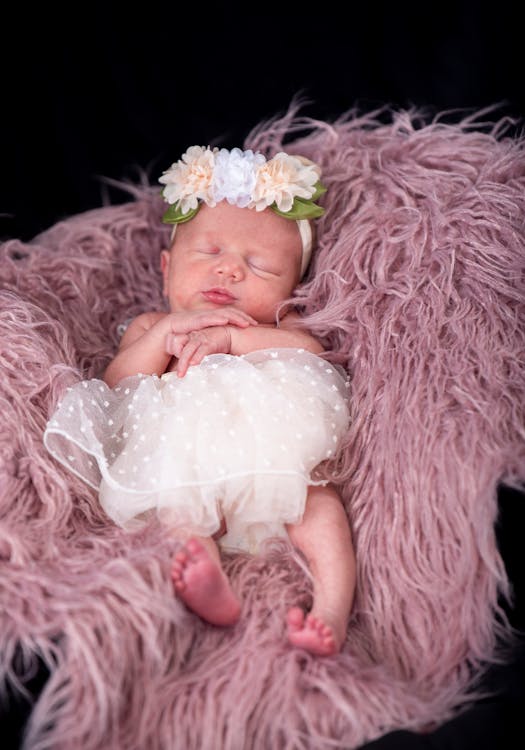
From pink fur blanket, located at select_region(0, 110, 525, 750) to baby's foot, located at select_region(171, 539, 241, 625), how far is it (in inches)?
0.8

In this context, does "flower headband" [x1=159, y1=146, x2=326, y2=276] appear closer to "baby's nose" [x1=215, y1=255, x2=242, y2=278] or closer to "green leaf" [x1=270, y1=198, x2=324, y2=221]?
"green leaf" [x1=270, y1=198, x2=324, y2=221]

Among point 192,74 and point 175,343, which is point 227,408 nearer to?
point 175,343

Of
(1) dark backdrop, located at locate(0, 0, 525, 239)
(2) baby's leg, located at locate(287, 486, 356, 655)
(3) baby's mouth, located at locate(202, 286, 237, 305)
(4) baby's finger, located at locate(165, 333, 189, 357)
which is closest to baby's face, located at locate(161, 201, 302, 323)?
(3) baby's mouth, located at locate(202, 286, 237, 305)

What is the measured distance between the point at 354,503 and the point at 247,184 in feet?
1.93

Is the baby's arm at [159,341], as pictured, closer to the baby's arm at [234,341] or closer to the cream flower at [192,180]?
the baby's arm at [234,341]

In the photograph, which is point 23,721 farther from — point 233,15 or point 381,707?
point 233,15

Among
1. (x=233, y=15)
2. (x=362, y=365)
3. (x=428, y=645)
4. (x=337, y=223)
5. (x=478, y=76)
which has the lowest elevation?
(x=428, y=645)

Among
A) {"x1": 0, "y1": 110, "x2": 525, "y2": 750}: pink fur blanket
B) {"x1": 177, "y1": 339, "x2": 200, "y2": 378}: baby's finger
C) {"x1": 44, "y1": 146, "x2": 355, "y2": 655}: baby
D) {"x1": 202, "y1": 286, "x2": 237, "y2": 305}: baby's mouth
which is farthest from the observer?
{"x1": 202, "y1": 286, "x2": 237, "y2": 305}: baby's mouth

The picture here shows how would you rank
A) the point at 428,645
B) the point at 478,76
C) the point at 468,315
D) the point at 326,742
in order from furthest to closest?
the point at 478,76 < the point at 468,315 < the point at 428,645 < the point at 326,742

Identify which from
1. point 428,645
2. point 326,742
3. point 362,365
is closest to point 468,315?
point 362,365

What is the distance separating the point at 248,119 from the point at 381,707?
1.39 m

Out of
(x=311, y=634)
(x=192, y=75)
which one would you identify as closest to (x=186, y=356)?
(x=311, y=634)

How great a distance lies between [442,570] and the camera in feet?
3.83

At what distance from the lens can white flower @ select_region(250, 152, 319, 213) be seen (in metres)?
1.47
